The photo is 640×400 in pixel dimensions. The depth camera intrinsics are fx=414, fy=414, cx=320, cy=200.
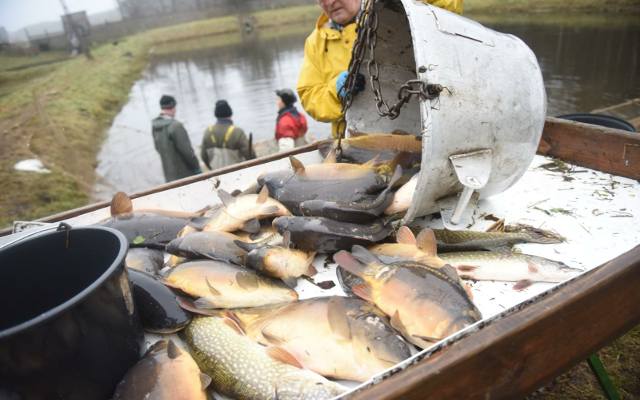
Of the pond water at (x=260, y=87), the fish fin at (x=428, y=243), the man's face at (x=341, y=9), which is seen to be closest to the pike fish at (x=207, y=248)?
the fish fin at (x=428, y=243)

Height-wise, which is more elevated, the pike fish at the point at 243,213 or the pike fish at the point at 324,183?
the pike fish at the point at 324,183

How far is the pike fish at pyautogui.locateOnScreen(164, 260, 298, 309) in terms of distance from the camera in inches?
79.4

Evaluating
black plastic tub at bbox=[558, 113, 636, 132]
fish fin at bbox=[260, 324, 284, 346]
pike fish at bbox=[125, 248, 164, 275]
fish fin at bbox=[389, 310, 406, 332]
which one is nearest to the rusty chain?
fish fin at bbox=[389, 310, 406, 332]

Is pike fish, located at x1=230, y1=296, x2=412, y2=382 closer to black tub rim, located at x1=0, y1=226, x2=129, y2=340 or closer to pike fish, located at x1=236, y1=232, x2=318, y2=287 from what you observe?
pike fish, located at x1=236, y1=232, x2=318, y2=287

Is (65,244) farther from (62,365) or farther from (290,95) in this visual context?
(290,95)

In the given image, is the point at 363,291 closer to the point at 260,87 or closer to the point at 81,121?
the point at 81,121

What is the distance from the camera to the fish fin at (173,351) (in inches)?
68.6

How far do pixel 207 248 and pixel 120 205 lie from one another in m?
0.89

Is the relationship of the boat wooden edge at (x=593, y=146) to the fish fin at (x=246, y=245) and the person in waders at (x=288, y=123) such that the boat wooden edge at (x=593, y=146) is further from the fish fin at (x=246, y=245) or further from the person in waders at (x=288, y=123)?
the person in waders at (x=288, y=123)

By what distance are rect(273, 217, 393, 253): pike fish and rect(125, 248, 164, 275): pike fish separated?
2.48 ft

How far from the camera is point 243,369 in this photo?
1711 millimetres

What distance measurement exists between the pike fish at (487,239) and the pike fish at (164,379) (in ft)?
4.62

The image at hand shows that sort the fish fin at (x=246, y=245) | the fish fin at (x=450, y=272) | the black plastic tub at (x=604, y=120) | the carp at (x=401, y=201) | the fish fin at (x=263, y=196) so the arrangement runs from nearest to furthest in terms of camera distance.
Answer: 1. the fish fin at (x=450, y=272)
2. the fish fin at (x=246, y=245)
3. the carp at (x=401, y=201)
4. the fish fin at (x=263, y=196)
5. the black plastic tub at (x=604, y=120)

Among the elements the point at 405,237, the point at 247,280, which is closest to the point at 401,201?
the point at 405,237
